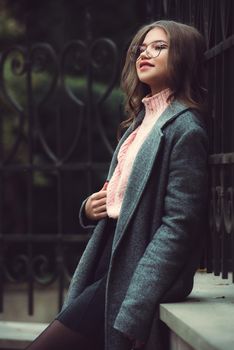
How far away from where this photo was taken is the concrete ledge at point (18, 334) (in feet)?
18.0

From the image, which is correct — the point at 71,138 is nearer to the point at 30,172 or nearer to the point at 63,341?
the point at 30,172

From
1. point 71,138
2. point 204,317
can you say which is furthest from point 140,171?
point 71,138

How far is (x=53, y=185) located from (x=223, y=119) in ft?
20.2

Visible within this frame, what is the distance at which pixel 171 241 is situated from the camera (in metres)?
2.97

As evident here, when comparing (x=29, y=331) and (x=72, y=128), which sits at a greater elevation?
(x=72, y=128)

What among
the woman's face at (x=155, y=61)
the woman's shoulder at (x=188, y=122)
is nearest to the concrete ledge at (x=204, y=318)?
the woman's shoulder at (x=188, y=122)

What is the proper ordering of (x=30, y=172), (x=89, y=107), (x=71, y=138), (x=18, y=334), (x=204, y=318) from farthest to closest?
(x=71, y=138) < (x=30, y=172) < (x=89, y=107) < (x=18, y=334) < (x=204, y=318)

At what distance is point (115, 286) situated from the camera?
3.08 m

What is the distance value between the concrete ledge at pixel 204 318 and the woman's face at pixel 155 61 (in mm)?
712

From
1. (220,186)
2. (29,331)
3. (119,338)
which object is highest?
(220,186)

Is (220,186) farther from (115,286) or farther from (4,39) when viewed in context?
(4,39)

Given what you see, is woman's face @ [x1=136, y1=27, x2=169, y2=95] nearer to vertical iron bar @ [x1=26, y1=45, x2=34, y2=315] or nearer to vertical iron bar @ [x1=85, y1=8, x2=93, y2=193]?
vertical iron bar @ [x1=85, y1=8, x2=93, y2=193]

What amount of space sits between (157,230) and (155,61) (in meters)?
0.58

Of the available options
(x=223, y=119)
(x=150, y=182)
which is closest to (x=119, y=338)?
(x=150, y=182)
